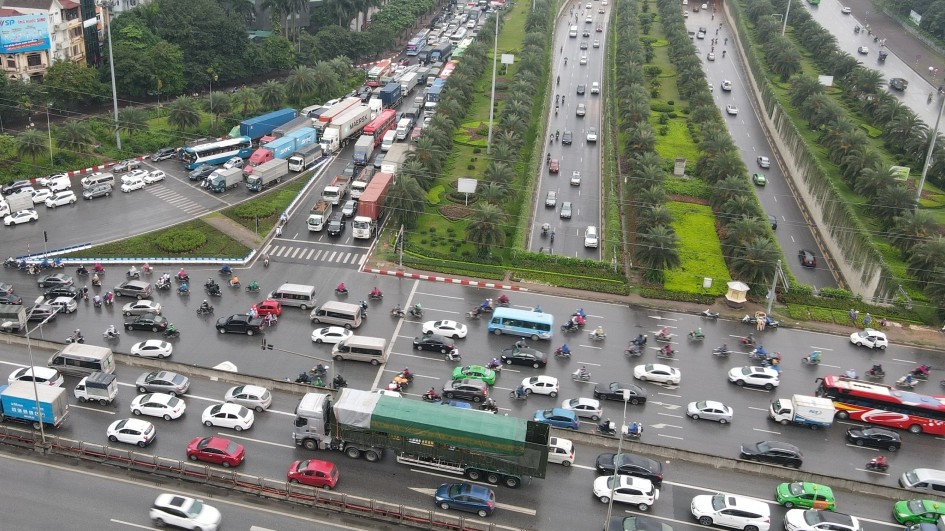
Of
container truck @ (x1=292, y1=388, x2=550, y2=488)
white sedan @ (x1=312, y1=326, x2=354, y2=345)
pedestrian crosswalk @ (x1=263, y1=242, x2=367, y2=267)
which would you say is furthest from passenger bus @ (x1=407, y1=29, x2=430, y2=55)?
container truck @ (x1=292, y1=388, x2=550, y2=488)

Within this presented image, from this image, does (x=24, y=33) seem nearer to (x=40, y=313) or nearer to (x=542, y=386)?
(x=40, y=313)

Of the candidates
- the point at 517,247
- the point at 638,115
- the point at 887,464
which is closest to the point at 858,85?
the point at 638,115

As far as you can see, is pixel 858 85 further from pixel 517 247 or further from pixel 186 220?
pixel 186 220

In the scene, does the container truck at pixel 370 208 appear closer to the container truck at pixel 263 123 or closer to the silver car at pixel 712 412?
the container truck at pixel 263 123

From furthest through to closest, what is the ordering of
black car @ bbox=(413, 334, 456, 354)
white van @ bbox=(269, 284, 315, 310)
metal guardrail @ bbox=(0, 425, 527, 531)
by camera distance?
white van @ bbox=(269, 284, 315, 310) < black car @ bbox=(413, 334, 456, 354) < metal guardrail @ bbox=(0, 425, 527, 531)

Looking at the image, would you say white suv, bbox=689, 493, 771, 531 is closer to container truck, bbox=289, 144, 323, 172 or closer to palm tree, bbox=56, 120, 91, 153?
container truck, bbox=289, 144, 323, 172

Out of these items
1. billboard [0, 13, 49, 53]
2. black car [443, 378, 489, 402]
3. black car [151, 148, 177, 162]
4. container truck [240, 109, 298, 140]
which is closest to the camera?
black car [443, 378, 489, 402]

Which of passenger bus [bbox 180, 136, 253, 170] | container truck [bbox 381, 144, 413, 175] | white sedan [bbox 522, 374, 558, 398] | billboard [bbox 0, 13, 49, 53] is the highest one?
billboard [bbox 0, 13, 49, 53]
